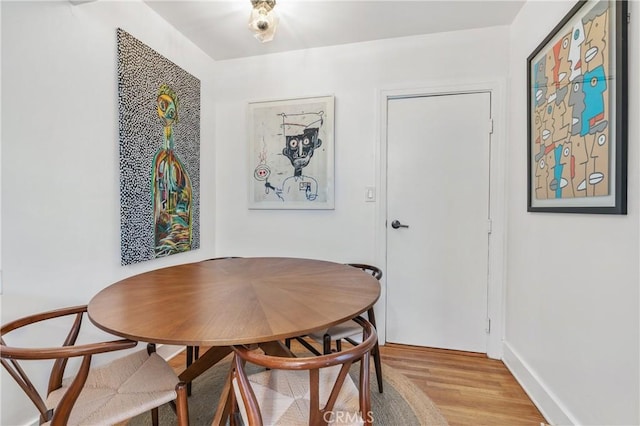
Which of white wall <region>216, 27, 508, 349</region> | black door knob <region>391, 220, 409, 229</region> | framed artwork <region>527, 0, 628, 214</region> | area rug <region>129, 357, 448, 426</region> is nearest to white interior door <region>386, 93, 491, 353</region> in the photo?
black door knob <region>391, 220, 409, 229</region>

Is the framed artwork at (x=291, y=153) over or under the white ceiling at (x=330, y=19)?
under

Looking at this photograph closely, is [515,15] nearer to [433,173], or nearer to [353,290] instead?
[433,173]

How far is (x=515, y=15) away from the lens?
2.06 meters

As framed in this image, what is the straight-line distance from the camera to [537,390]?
5.52 ft

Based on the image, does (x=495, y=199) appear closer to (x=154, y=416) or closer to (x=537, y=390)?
(x=537, y=390)

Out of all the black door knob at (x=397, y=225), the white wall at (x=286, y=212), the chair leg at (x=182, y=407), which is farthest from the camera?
the black door knob at (x=397, y=225)

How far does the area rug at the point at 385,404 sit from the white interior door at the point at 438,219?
619mm

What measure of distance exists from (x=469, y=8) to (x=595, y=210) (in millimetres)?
1571

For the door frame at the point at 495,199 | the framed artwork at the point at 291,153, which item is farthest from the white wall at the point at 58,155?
the door frame at the point at 495,199

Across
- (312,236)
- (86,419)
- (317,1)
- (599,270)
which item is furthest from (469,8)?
(86,419)

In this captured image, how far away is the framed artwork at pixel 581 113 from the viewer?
1.11 m

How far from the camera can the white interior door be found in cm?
229

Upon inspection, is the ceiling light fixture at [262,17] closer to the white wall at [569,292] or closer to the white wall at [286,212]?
the white wall at [286,212]

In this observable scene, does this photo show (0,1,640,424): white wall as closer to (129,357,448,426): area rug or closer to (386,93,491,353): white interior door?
(386,93,491,353): white interior door
